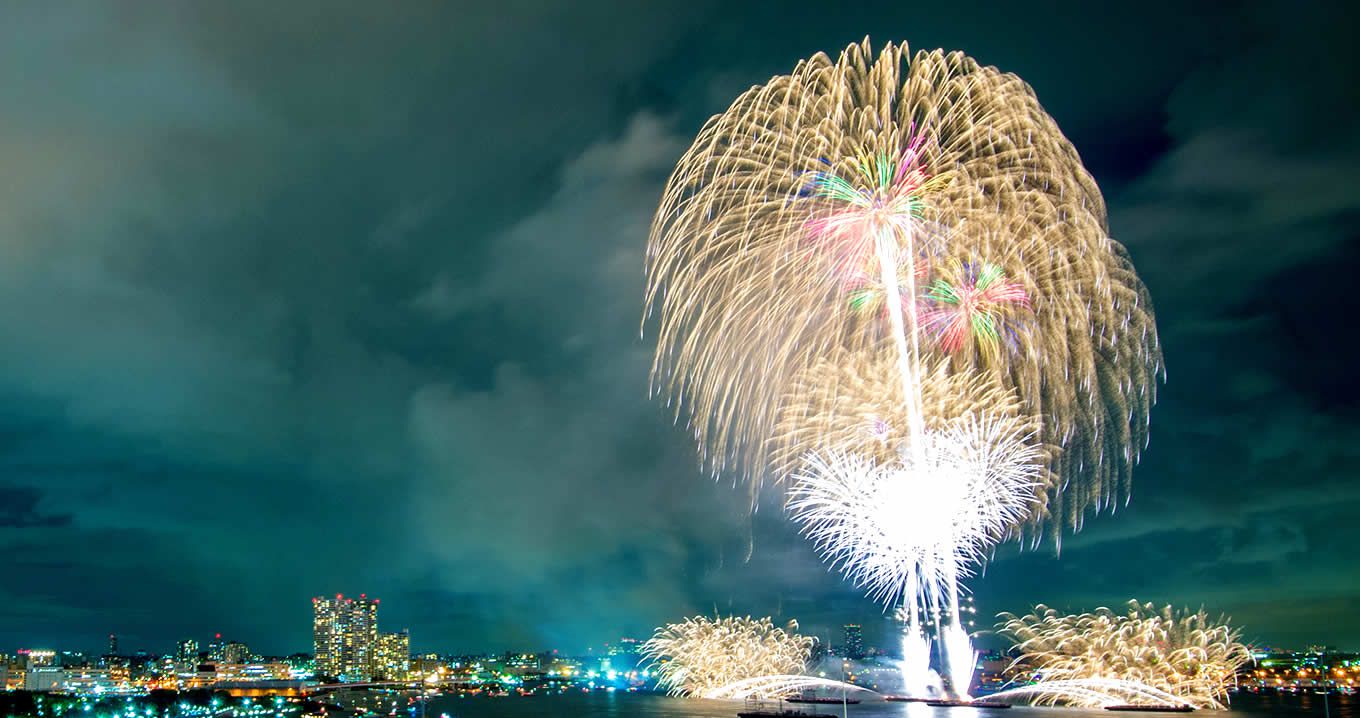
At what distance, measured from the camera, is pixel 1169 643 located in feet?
209

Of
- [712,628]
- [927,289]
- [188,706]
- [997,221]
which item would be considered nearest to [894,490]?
[927,289]

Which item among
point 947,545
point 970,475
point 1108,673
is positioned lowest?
point 1108,673

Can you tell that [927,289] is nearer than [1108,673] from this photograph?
Yes

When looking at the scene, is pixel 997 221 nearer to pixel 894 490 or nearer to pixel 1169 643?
pixel 894 490

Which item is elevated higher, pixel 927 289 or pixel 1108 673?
pixel 927 289

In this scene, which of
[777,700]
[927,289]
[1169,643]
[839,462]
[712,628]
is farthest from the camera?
[777,700]

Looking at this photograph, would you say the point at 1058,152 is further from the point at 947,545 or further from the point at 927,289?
the point at 947,545

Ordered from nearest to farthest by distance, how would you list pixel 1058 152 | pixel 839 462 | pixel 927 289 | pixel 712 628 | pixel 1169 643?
1. pixel 1058 152
2. pixel 927 289
3. pixel 839 462
4. pixel 1169 643
5. pixel 712 628

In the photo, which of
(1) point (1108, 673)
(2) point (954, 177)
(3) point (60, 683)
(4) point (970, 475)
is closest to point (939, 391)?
(4) point (970, 475)

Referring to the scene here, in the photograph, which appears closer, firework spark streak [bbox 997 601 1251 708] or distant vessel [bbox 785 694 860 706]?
firework spark streak [bbox 997 601 1251 708]

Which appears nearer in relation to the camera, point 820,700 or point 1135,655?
A: point 1135,655

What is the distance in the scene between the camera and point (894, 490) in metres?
40.7

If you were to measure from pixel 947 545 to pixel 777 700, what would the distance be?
91.0 meters

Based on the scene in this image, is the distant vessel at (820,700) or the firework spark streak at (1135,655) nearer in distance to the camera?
the firework spark streak at (1135,655)
